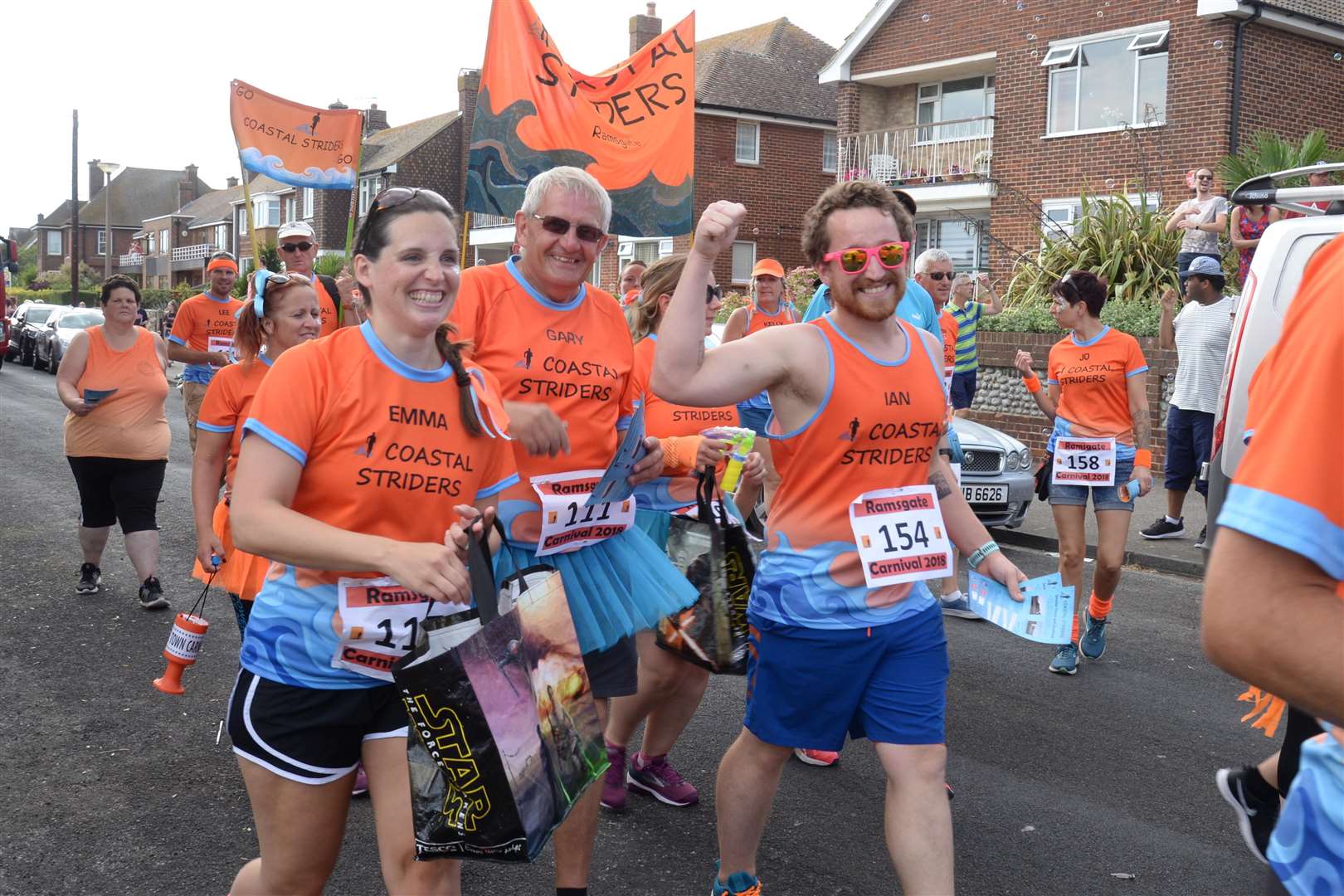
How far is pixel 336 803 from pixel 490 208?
447cm

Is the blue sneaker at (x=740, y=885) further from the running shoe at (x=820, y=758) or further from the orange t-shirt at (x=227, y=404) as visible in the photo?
the orange t-shirt at (x=227, y=404)

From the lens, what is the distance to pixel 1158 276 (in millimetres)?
16172

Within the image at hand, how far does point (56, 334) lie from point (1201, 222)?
2556 cm

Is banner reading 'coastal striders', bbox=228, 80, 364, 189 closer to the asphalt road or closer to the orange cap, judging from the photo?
the orange cap

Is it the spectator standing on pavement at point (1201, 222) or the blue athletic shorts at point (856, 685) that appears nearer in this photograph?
the blue athletic shorts at point (856, 685)

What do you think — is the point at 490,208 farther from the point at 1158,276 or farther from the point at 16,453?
the point at 1158,276

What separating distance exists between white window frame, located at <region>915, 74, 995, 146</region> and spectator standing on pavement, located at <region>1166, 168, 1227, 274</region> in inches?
415

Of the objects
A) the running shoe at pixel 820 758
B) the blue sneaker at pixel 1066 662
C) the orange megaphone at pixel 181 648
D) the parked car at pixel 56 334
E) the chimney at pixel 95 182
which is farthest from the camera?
the chimney at pixel 95 182

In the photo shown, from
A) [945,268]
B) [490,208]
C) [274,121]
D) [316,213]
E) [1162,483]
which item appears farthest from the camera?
[316,213]

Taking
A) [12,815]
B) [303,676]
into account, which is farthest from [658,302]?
[12,815]

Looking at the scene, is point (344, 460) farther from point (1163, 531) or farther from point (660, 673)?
point (1163, 531)

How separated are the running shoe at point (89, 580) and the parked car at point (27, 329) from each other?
2619 cm

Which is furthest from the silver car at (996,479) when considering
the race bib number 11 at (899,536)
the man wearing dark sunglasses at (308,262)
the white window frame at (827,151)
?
the white window frame at (827,151)

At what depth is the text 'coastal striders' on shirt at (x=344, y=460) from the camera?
2611mm
